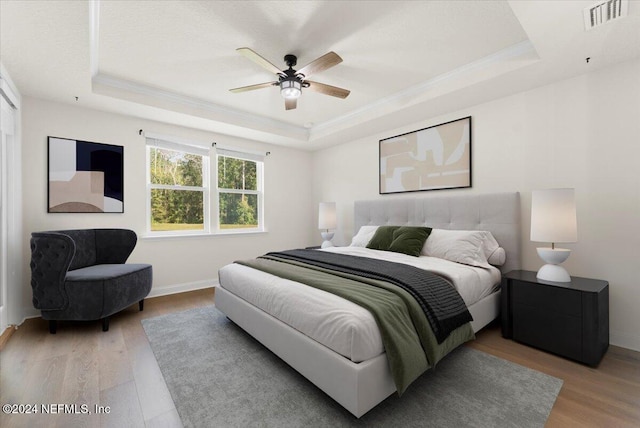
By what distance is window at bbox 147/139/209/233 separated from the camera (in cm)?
387

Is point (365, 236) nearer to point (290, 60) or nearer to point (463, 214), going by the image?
point (463, 214)

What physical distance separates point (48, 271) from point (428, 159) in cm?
421

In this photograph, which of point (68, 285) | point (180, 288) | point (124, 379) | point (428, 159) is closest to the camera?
point (124, 379)

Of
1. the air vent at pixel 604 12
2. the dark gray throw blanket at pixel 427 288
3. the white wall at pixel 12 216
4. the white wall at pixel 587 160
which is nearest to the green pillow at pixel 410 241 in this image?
the dark gray throw blanket at pixel 427 288

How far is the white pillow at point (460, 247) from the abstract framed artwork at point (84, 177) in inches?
150

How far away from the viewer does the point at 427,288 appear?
1950 millimetres

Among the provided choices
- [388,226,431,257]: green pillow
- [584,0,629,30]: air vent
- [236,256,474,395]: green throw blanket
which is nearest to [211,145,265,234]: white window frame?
[388,226,431,257]: green pillow

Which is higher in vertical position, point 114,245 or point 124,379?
point 114,245

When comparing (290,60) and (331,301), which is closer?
(331,301)

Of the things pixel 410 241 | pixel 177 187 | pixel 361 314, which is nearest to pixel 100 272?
pixel 177 187

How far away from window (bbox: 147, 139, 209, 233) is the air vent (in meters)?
4.29

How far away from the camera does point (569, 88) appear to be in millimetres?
2609

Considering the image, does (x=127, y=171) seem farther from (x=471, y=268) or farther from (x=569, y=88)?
(x=569, y=88)

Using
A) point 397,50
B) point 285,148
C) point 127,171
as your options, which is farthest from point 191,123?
point 397,50
